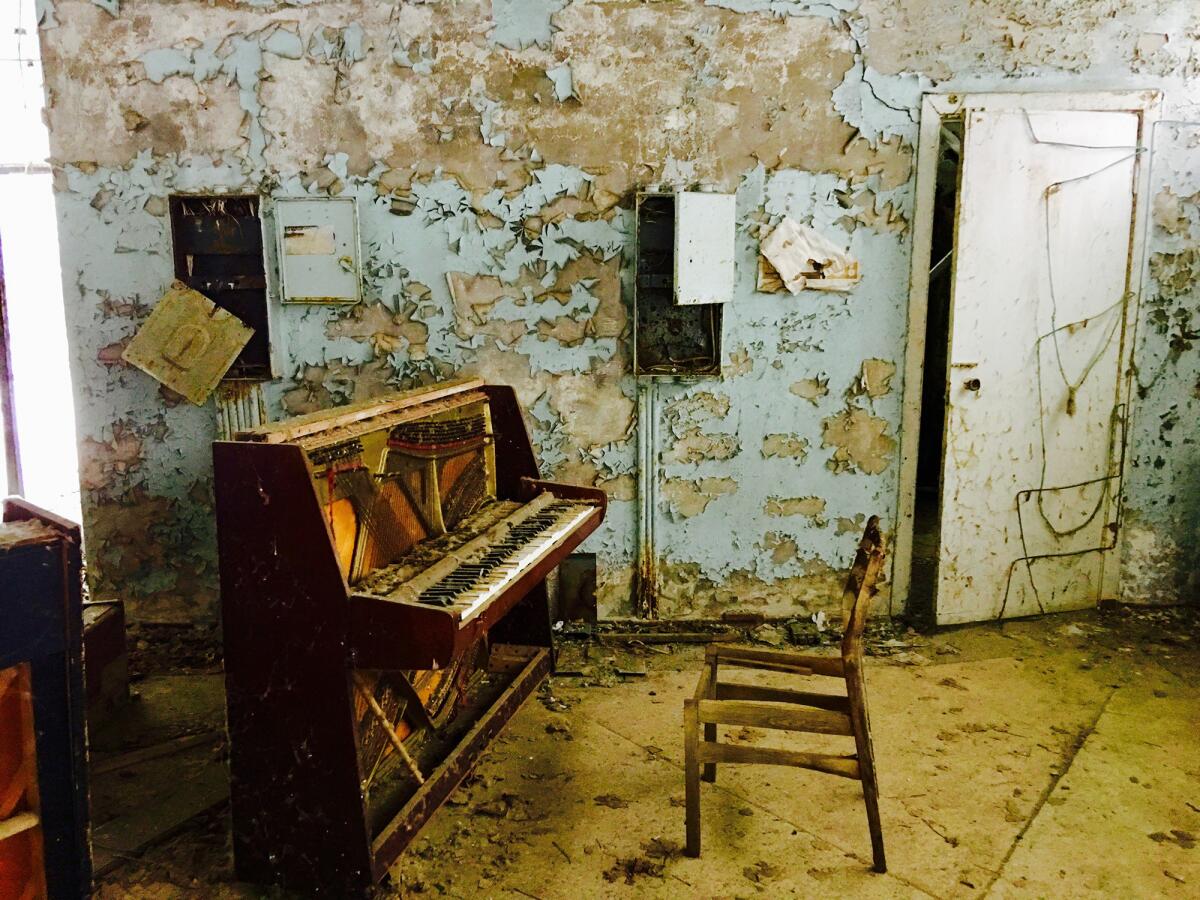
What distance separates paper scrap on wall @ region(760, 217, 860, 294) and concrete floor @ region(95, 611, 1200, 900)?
5.50 feet

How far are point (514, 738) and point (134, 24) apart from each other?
10.7 ft

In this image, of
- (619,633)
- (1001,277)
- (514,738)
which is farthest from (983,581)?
(514,738)

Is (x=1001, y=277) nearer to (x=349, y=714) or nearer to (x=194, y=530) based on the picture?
(x=349, y=714)

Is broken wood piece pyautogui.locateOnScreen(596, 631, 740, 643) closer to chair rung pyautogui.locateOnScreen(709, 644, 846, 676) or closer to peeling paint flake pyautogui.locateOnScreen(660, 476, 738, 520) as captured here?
peeling paint flake pyautogui.locateOnScreen(660, 476, 738, 520)

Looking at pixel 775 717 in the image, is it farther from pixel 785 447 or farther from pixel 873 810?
pixel 785 447

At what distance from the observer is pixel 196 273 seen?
153 inches

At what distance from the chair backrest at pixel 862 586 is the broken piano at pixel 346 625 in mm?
924

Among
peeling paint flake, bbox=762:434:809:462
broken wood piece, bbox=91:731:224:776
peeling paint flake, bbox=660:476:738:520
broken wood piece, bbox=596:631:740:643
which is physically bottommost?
broken wood piece, bbox=91:731:224:776

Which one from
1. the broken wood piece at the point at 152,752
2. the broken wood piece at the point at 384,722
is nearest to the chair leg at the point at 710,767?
the broken wood piece at the point at 384,722

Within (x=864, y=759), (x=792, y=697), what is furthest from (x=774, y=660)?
(x=864, y=759)

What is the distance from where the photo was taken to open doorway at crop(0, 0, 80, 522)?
440 cm

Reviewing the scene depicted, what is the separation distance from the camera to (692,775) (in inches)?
97.2

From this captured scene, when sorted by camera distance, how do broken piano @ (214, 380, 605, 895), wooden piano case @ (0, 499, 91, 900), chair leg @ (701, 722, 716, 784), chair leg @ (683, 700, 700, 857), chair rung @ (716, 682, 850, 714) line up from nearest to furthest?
1. wooden piano case @ (0, 499, 91, 900)
2. broken piano @ (214, 380, 605, 895)
3. chair leg @ (683, 700, 700, 857)
4. chair rung @ (716, 682, 850, 714)
5. chair leg @ (701, 722, 716, 784)

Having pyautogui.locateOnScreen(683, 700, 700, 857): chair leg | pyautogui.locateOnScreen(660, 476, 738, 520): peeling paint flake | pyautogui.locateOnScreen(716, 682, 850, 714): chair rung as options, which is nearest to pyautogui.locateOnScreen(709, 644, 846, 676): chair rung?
pyautogui.locateOnScreen(716, 682, 850, 714): chair rung
